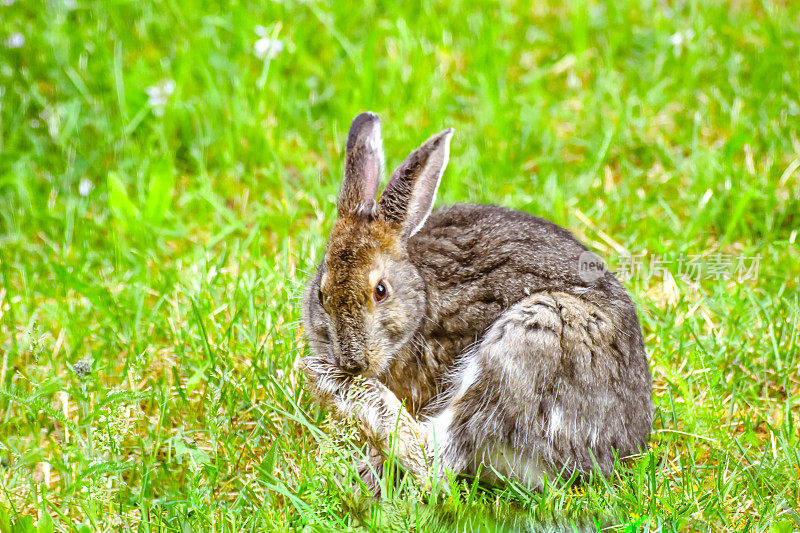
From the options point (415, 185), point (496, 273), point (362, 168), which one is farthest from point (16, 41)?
point (496, 273)

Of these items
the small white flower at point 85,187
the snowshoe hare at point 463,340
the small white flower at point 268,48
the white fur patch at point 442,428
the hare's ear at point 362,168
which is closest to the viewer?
the snowshoe hare at point 463,340

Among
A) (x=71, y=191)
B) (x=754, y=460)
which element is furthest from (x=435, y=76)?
(x=754, y=460)

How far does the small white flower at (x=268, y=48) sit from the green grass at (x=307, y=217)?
94 millimetres

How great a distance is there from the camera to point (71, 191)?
6.26 m

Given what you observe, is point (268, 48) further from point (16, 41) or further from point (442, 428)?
point (442, 428)

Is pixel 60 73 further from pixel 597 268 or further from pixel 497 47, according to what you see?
pixel 597 268

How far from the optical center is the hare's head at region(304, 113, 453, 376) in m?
4.18

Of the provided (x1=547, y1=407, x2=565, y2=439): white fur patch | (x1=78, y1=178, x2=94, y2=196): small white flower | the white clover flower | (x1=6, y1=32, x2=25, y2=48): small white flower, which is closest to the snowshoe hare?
(x1=547, y1=407, x2=565, y2=439): white fur patch

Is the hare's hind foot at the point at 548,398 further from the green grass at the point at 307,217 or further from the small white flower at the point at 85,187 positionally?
the small white flower at the point at 85,187

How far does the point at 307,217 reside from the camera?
621 cm

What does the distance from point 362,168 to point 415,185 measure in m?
0.35

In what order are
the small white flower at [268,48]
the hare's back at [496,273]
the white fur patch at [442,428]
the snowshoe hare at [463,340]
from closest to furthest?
the snowshoe hare at [463,340]
the white fur patch at [442,428]
the hare's back at [496,273]
the small white flower at [268,48]

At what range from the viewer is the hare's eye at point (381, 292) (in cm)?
428

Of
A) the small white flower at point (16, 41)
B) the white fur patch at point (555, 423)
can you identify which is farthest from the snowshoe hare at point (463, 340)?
the small white flower at point (16, 41)
